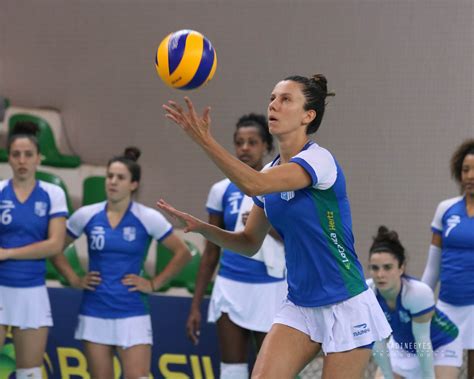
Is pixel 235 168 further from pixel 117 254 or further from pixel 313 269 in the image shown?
pixel 117 254

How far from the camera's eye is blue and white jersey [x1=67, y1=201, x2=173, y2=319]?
6.28 meters

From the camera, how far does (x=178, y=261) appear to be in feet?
21.4

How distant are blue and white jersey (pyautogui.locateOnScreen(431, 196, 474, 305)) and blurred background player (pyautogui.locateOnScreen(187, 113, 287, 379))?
1.03 metres

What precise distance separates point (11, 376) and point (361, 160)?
121 inches

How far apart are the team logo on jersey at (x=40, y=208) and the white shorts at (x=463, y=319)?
2.51 metres

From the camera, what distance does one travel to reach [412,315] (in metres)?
5.84

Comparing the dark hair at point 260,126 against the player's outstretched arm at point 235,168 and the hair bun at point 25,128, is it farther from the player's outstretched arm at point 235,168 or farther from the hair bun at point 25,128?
the player's outstretched arm at point 235,168

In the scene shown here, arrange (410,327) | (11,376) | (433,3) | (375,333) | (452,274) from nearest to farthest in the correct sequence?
(375,333) < (410,327) < (452,274) < (11,376) < (433,3)

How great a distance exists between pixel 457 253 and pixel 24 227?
8.63 feet

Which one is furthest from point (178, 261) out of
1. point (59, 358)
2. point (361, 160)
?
point (361, 160)

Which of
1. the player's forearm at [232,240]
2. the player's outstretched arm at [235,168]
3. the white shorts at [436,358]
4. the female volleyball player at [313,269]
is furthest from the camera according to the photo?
the white shorts at [436,358]

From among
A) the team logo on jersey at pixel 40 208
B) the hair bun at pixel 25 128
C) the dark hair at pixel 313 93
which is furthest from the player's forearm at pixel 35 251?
the dark hair at pixel 313 93

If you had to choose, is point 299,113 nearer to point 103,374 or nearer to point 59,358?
point 103,374

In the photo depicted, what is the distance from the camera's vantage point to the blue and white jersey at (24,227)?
6.20 metres
